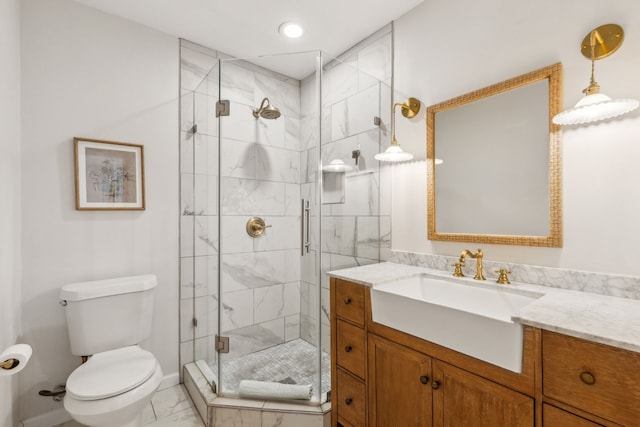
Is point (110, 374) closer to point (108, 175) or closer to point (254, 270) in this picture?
point (254, 270)

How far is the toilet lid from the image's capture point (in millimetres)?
1377

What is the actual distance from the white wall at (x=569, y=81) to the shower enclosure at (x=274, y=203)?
418 mm

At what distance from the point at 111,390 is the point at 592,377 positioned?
185cm

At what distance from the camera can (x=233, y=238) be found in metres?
2.13

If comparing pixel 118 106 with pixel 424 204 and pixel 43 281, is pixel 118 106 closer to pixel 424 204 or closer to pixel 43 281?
pixel 43 281

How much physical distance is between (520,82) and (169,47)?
7.56ft

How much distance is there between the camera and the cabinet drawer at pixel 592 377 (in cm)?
75

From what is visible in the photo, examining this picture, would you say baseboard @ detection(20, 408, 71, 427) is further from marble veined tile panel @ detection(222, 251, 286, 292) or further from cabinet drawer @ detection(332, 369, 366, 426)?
cabinet drawer @ detection(332, 369, 366, 426)

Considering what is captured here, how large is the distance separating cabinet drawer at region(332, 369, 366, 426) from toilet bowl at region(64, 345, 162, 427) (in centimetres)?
96

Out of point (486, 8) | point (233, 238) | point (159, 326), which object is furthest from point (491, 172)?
point (159, 326)

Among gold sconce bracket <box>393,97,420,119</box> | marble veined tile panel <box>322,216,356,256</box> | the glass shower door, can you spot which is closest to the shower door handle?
the glass shower door

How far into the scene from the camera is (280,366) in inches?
82.6

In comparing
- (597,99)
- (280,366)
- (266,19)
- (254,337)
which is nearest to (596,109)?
(597,99)

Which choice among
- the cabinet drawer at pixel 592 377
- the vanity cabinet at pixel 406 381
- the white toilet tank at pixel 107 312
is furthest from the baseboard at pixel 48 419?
the cabinet drawer at pixel 592 377
